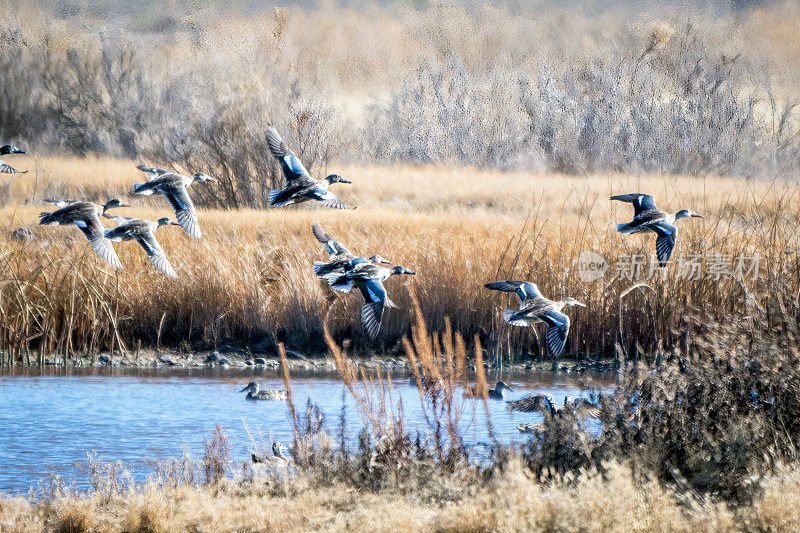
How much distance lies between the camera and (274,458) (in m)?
6.66

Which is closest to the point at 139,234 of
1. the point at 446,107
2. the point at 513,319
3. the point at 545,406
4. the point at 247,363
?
the point at 513,319

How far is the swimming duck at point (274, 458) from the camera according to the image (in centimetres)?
658

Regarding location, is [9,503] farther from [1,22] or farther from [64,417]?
[1,22]

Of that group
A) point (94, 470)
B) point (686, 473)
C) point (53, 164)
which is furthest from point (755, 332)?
point (53, 164)

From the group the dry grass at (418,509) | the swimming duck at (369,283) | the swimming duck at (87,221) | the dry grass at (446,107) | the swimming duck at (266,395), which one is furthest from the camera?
the dry grass at (446,107)

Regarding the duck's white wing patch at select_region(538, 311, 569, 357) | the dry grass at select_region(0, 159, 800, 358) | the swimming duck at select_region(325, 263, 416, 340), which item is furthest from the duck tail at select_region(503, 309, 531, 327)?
the dry grass at select_region(0, 159, 800, 358)

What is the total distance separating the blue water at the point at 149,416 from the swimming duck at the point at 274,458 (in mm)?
261

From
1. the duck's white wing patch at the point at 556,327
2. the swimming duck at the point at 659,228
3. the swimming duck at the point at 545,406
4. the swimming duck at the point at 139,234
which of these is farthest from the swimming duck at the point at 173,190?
the swimming duck at the point at 659,228

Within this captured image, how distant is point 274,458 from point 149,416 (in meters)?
2.63

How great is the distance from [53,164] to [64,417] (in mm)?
24311

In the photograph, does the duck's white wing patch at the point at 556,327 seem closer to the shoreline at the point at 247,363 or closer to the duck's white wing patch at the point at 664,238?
the duck's white wing patch at the point at 664,238

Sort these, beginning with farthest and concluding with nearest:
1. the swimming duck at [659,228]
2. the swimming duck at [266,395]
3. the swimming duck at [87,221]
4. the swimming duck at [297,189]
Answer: the swimming duck at [266,395] → the swimming duck at [659,228] → the swimming duck at [87,221] → the swimming duck at [297,189]

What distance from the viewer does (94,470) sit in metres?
6.04

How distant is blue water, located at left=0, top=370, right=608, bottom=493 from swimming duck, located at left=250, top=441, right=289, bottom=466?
0.86 feet
